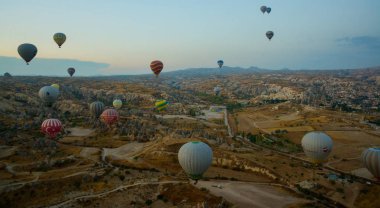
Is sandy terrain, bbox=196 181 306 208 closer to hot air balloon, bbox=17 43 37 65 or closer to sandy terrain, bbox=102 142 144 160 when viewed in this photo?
sandy terrain, bbox=102 142 144 160

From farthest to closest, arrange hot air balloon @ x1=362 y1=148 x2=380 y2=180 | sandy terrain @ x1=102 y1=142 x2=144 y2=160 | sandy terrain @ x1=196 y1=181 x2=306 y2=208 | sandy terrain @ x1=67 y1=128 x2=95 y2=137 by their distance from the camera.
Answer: sandy terrain @ x1=67 y1=128 x2=95 y2=137, sandy terrain @ x1=102 y1=142 x2=144 y2=160, hot air balloon @ x1=362 y1=148 x2=380 y2=180, sandy terrain @ x1=196 y1=181 x2=306 y2=208

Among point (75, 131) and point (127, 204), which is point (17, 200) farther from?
point (75, 131)

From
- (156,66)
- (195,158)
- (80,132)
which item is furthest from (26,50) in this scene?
(195,158)

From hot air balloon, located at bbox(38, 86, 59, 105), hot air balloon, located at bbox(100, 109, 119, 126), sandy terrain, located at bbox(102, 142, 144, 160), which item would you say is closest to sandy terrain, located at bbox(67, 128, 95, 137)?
hot air balloon, located at bbox(100, 109, 119, 126)

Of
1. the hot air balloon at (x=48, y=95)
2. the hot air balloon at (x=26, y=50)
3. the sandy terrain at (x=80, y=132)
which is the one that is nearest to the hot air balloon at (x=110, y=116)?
the sandy terrain at (x=80, y=132)

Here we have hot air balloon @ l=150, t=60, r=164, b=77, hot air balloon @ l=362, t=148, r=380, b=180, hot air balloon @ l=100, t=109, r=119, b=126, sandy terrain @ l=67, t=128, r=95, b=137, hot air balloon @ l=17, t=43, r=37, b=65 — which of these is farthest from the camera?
hot air balloon @ l=150, t=60, r=164, b=77

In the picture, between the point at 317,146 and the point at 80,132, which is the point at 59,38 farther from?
the point at 317,146

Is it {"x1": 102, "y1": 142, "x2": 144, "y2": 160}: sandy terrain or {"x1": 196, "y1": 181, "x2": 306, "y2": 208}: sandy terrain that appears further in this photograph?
{"x1": 102, "y1": 142, "x2": 144, "y2": 160}: sandy terrain
